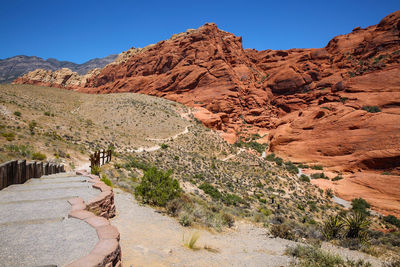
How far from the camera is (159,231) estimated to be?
6.85 meters

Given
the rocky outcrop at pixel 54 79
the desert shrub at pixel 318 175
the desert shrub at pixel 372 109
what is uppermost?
the rocky outcrop at pixel 54 79

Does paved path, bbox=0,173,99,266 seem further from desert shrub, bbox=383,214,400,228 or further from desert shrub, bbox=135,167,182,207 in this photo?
desert shrub, bbox=383,214,400,228

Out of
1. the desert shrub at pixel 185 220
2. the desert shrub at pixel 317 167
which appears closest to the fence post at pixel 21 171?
the desert shrub at pixel 185 220

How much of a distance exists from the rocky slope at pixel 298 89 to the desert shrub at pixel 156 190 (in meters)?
23.4

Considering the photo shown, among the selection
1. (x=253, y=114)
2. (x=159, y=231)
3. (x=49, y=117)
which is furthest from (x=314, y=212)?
(x=253, y=114)

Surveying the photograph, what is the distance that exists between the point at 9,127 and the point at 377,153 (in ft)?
130

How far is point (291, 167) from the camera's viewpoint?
31781mm

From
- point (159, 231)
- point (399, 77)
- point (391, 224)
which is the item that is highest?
point (399, 77)

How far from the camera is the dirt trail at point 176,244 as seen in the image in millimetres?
5203

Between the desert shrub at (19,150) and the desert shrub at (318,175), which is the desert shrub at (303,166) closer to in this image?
the desert shrub at (318,175)

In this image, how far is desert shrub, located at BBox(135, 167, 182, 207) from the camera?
31.9 feet

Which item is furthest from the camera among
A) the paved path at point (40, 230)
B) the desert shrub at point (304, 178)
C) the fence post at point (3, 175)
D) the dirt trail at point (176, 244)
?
the desert shrub at point (304, 178)

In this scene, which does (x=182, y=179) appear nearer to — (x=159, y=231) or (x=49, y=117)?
(x=159, y=231)

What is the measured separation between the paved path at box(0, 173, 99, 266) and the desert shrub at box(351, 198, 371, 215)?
80.8 feet
